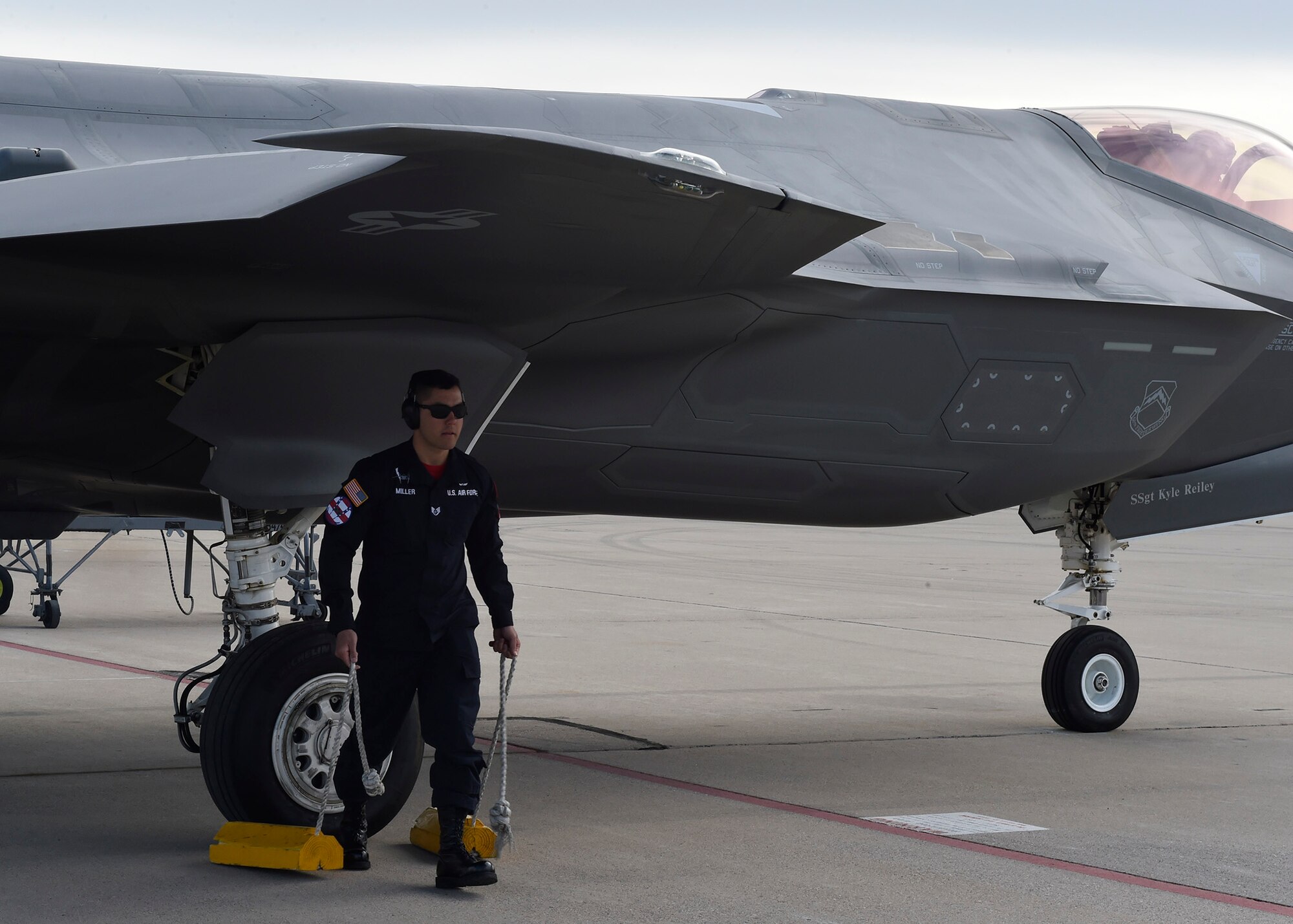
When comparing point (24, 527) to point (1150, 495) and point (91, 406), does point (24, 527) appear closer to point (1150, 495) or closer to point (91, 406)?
point (91, 406)

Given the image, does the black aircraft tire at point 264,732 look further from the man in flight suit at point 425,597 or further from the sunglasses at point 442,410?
the sunglasses at point 442,410

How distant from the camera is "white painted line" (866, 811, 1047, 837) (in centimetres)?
629

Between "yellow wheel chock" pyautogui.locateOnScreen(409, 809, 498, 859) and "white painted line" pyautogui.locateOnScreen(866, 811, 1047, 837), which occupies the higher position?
"white painted line" pyautogui.locateOnScreen(866, 811, 1047, 837)

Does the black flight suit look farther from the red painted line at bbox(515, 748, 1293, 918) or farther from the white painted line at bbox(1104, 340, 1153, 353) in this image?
the white painted line at bbox(1104, 340, 1153, 353)

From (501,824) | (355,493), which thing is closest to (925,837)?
(501,824)

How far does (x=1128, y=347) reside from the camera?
7.46 meters

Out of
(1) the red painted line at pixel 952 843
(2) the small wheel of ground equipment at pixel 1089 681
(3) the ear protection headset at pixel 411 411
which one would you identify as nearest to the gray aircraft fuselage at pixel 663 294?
(3) the ear protection headset at pixel 411 411

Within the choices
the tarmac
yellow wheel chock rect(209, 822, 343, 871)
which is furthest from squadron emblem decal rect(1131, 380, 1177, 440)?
yellow wheel chock rect(209, 822, 343, 871)

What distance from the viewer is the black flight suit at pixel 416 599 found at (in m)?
5.25

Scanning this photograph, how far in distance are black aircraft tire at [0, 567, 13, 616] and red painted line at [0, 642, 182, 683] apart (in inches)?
87.3

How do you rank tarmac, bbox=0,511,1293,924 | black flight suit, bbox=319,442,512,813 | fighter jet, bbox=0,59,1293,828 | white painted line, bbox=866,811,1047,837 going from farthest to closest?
white painted line, bbox=866,811,1047,837 < fighter jet, bbox=0,59,1293,828 < black flight suit, bbox=319,442,512,813 < tarmac, bbox=0,511,1293,924

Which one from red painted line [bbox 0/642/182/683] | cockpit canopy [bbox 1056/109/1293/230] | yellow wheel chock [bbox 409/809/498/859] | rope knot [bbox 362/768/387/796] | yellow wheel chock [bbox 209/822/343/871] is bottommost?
yellow wheel chock [bbox 209/822/343/871]

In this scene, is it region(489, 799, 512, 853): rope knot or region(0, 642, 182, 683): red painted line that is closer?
region(489, 799, 512, 853): rope knot

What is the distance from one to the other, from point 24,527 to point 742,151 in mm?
4827
